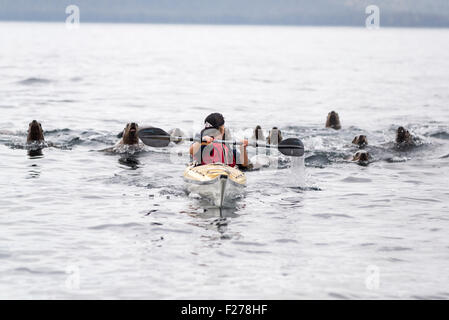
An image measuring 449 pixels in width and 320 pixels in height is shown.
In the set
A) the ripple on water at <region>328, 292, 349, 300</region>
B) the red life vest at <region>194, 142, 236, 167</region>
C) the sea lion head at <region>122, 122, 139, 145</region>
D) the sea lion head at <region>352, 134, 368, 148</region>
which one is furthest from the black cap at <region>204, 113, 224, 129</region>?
the sea lion head at <region>352, 134, 368, 148</region>

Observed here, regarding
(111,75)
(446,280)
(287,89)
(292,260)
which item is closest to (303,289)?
(292,260)

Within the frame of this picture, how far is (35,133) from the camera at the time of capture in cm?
2273

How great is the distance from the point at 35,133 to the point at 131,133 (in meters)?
3.12

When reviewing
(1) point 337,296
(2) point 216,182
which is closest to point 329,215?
(2) point 216,182

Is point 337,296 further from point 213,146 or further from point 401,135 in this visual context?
point 401,135

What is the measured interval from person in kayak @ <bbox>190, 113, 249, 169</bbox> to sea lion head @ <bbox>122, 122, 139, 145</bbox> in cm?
524

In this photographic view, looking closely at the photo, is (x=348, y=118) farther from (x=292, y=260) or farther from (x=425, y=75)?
(x=425, y=75)

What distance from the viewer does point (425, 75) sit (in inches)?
2410

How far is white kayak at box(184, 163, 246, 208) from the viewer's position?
50.1 feet

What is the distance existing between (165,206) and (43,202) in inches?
107

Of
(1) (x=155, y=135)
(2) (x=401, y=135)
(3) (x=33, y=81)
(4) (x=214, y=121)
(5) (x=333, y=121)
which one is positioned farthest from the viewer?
(3) (x=33, y=81)

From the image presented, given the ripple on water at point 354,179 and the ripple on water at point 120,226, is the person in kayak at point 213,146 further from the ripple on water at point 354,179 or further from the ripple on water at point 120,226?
the ripple on water at point 354,179

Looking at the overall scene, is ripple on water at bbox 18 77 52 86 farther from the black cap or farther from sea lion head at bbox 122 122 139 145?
the black cap

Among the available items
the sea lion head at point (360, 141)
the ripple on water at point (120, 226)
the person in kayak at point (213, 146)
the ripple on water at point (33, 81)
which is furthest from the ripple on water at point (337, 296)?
the ripple on water at point (33, 81)
